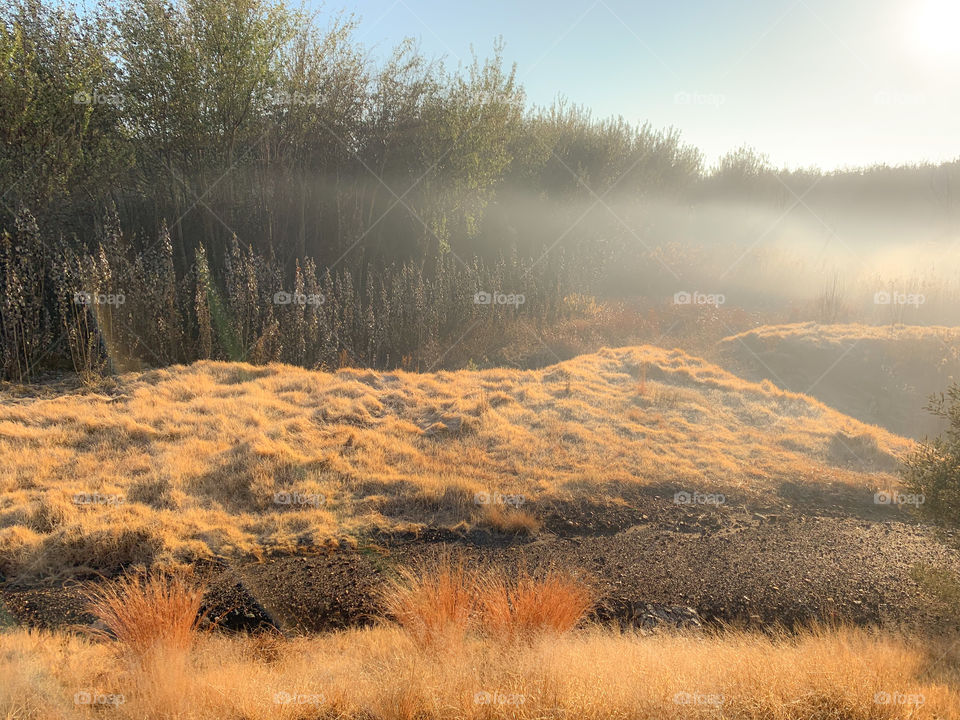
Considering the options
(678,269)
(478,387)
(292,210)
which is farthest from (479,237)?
(478,387)

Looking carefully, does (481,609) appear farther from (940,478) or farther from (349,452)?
(940,478)

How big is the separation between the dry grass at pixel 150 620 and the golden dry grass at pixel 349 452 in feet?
2.71

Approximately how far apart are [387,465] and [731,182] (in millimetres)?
25431

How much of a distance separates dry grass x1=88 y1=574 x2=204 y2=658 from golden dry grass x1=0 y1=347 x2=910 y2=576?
83 centimetres

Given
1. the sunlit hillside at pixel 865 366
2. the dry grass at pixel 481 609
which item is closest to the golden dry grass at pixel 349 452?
the dry grass at pixel 481 609

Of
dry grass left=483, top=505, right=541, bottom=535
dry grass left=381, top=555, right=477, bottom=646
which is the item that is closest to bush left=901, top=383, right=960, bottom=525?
dry grass left=483, top=505, right=541, bottom=535

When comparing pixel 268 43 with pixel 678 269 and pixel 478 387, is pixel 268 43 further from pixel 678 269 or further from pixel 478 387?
pixel 678 269

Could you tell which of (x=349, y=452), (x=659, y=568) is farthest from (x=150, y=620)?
(x=659, y=568)

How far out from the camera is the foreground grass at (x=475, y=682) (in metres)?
2.58

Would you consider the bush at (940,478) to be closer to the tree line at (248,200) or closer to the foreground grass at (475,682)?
the foreground grass at (475,682)

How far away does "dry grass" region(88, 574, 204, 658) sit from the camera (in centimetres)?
310

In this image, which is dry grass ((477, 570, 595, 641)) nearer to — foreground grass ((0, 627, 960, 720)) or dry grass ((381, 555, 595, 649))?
dry grass ((381, 555, 595, 649))

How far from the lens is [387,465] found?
6000mm

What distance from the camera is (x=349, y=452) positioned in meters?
6.17
